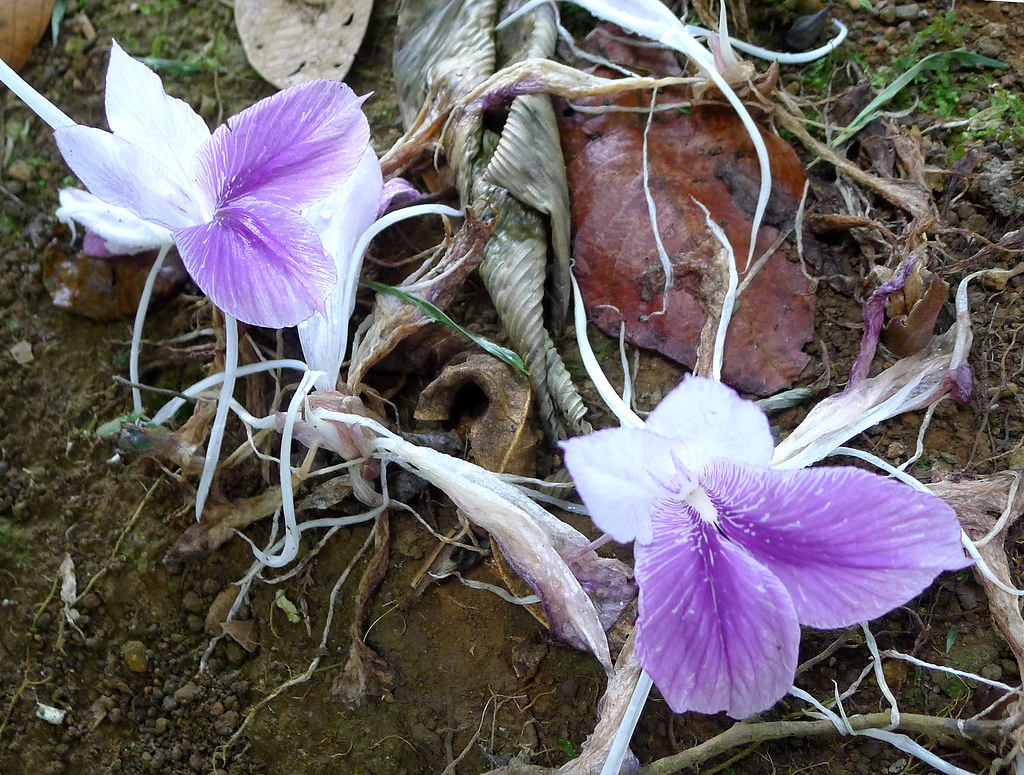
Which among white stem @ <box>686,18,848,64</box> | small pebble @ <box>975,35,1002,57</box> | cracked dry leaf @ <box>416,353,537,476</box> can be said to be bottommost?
cracked dry leaf @ <box>416,353,537,476</box>

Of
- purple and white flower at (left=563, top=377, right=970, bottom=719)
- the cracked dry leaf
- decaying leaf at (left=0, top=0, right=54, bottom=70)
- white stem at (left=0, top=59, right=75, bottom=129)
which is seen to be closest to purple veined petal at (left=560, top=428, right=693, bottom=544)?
purple and white flower at (left=563, top=377, right=970, bottom=719)

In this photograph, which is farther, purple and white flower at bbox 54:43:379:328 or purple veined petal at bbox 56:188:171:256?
purple veined petal at bbox 56:188:171:256

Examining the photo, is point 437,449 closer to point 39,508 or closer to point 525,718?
point 525,718

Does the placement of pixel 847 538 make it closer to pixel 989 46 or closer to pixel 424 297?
pixel 424 297

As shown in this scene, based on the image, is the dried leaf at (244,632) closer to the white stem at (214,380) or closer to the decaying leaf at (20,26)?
the white stem at (214,380)

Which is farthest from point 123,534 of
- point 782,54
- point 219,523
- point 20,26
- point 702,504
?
point 782,54

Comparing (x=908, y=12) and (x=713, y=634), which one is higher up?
(x=908, y=12)

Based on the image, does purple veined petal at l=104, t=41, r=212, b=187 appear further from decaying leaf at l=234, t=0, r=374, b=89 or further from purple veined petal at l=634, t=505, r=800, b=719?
purple veined petal at l=634, t=505, r=800, b=719
